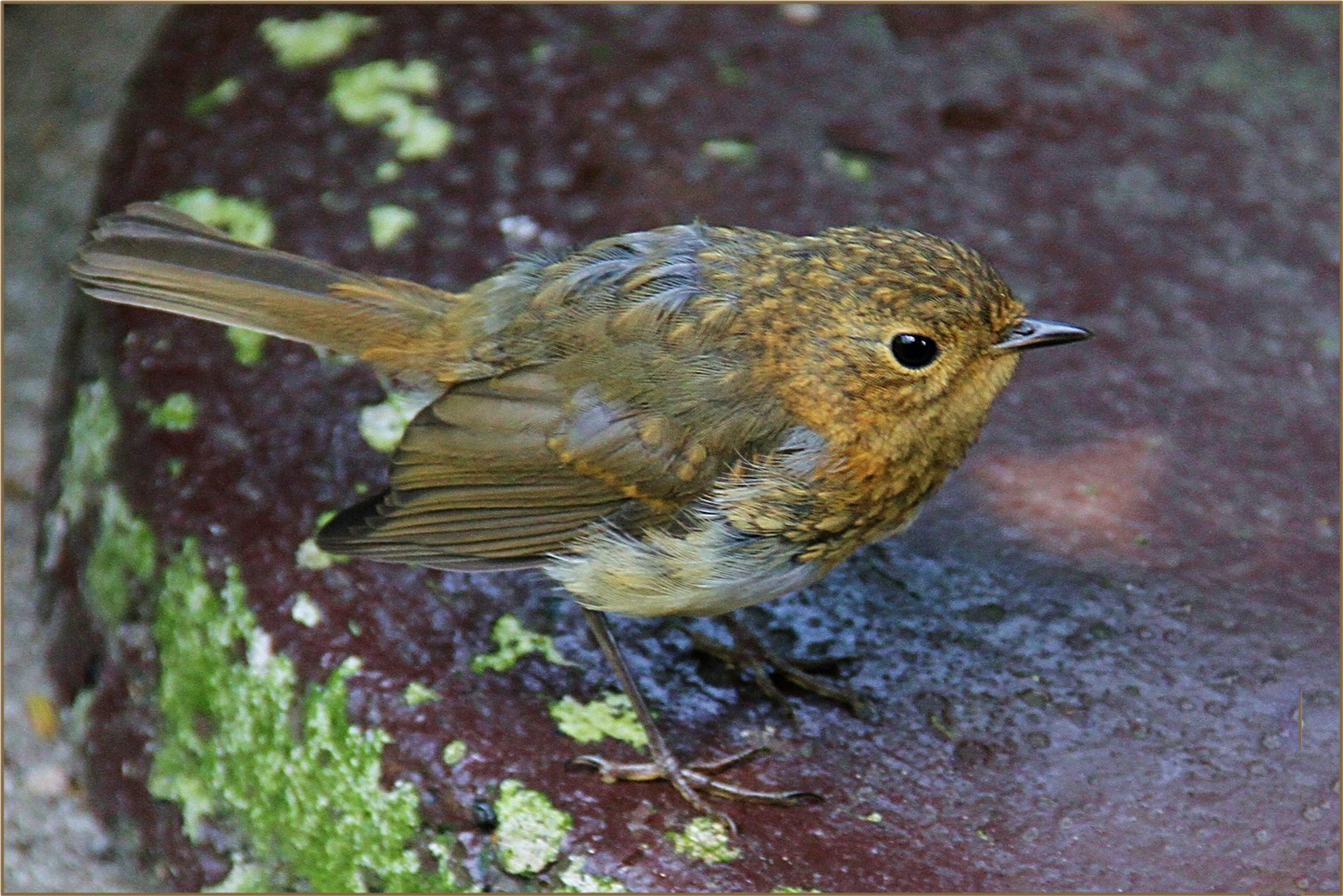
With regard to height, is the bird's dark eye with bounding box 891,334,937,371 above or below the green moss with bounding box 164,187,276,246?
above

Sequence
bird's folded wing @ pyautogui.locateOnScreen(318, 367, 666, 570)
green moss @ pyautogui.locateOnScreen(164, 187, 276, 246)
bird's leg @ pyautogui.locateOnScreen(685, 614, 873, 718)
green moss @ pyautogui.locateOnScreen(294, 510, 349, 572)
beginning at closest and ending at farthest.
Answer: bird's folded wing @ pyautogui.locateOnScreen(318, 367, 666, 570) < bird's leg @ pyautogui.locateOnScreen(685, 614, 873, 718) < green moss @ pyautogui.locateOnScreen(294, 510, 349, 572) < green moss @ pyautogui.locateOnScreen(164, 187, 276, 246)

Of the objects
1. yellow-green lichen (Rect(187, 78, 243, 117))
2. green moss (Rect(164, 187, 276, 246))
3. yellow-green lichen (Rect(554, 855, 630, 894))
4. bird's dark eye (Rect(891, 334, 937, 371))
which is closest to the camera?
yellow-green lichen (Rect(554, 855, 630, 894))

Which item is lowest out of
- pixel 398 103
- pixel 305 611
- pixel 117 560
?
pixel 117 560

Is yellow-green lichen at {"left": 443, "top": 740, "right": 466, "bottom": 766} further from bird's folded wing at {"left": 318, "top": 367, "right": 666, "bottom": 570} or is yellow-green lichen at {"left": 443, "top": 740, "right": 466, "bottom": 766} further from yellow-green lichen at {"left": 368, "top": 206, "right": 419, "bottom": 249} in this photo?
yellow-green lichen at {"left": 368, "top": 206, "right": 419, "bottom": 249}

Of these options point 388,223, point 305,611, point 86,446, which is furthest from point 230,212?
point 305,611

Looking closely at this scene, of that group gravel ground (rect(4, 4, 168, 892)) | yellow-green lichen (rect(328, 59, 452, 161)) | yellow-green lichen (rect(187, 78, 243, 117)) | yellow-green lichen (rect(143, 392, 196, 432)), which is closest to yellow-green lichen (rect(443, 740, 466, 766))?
gravel ground (rect(4, 4, 168, 892))

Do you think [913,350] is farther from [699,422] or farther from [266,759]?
[266,759]

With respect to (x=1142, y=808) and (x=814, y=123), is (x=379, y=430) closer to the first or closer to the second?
(x=814, y=123)

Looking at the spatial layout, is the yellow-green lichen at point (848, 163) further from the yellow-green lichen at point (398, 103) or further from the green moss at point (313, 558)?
the green moss at point (313, 558)
